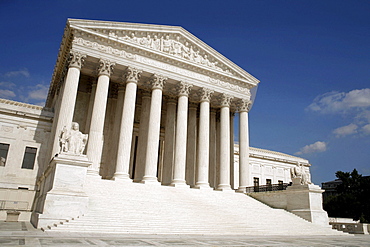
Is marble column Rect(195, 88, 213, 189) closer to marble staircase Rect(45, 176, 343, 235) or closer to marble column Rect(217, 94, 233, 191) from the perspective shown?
marble column Rect(217, 94, 233, 191)

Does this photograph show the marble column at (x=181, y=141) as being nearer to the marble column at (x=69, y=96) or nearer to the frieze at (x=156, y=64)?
the frieze at (x=156, y=64)

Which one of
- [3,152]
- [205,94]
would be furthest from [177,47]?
[3,152]

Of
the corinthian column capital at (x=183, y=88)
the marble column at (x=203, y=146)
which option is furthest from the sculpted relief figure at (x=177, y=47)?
the marble column at (x=203, y=146)

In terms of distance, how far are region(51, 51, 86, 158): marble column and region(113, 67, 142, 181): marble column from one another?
182 inches

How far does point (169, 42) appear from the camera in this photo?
107 ft

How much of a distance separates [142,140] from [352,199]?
35.0 meters

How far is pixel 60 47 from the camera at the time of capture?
31.1m

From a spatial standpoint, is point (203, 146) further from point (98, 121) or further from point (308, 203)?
point (308, 203)

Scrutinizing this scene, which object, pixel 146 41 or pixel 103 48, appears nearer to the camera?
pixel 103 48

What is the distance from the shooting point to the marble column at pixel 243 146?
33.7m

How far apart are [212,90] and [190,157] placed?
8337 millimetres

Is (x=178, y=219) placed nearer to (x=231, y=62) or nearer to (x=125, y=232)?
(x=125, y=232)

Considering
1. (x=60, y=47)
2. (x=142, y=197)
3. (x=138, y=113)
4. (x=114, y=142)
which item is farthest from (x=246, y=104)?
(x=60, y=47)

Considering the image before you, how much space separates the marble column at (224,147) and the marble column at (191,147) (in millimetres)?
3240
